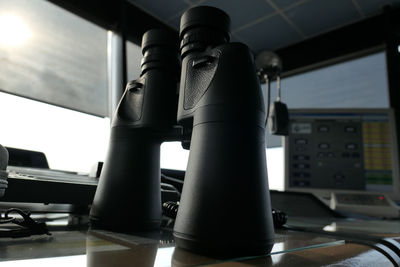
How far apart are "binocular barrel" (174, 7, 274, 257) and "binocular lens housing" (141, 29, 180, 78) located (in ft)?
0.31

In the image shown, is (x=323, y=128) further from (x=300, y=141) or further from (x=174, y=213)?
(x=174, y=213)

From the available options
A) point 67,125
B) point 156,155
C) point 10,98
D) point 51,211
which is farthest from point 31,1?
point 156,155

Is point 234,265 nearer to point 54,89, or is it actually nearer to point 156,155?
point 156,155

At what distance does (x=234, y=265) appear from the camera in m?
0.22

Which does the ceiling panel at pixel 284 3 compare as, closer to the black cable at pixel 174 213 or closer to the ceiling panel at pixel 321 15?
the ceiling panel at pixel 321 15

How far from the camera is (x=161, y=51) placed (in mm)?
398

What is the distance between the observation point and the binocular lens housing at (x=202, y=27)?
314 mm

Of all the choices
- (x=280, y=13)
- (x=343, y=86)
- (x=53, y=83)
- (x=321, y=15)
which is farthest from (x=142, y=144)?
(x=343, y=86)

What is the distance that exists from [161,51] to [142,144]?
126 millimetres

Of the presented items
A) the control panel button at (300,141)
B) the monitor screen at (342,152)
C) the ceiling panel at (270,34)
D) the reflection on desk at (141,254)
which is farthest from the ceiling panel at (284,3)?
the reflection on desk at (141,254)

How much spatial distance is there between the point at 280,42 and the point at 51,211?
95.0 inches

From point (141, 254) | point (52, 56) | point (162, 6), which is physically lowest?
point (141, 254)

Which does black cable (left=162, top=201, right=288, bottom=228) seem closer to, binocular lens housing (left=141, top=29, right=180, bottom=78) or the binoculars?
the binoculars

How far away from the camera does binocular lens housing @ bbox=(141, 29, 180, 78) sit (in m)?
0.40
